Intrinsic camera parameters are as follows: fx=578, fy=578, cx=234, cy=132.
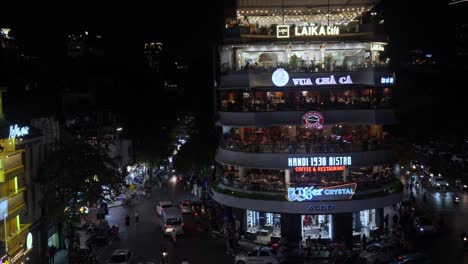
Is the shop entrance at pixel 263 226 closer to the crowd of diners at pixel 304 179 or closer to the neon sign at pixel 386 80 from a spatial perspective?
the crowd of diners at pixel 304 179

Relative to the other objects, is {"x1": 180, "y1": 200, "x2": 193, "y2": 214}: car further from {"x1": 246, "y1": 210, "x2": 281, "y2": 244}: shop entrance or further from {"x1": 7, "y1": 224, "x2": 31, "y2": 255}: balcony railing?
{"x1": 7, "y1": 224, "x2": 31, "y2": 255}: balcony railing

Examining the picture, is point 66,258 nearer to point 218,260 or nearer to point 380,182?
point 218,260

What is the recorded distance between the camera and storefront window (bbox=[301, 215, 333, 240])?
137 feet

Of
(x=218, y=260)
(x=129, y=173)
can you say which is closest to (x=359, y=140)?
(x=218, y=260)

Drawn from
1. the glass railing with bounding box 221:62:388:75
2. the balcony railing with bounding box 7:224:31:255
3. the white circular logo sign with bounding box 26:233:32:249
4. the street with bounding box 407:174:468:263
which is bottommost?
the street with bounding box 407:174:468:263

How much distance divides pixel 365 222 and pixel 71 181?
71.3 feet

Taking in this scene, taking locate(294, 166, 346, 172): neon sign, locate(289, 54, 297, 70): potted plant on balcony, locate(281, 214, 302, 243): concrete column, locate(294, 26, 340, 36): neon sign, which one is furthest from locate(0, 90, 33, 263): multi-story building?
locate(294, 26, 340, 36): neon sign

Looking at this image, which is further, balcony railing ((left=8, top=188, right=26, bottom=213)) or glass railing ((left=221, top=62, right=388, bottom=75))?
glass railing ((left=221, top=62, right=388, bottom=75))

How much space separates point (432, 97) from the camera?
81.7m

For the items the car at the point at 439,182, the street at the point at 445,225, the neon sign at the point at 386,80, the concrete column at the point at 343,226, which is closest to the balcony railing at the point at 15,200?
the concrete column at the point at 343,226

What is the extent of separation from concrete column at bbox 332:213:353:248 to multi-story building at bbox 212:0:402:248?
0.24 ft

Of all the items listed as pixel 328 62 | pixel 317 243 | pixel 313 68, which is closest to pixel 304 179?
pixel 317 243

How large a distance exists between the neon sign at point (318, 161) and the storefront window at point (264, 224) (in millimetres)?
4500

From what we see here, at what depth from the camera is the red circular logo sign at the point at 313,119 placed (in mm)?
41562
